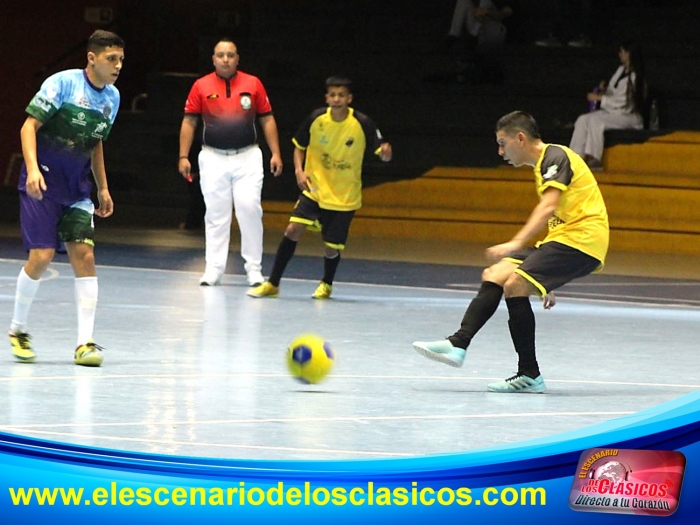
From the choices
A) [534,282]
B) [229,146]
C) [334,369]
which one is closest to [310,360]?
[334,369]

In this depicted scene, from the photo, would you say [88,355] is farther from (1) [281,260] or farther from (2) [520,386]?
(1) [281,260]

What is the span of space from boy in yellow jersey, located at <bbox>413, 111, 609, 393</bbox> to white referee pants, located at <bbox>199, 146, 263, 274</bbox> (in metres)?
5.12

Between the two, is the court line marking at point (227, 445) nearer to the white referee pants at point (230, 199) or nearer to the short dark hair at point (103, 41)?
the short dark hair at point (103, 41)

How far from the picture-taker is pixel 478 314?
8281mm

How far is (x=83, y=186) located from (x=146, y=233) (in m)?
10.7

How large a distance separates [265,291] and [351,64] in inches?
411

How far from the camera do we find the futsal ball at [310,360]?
26.0ft

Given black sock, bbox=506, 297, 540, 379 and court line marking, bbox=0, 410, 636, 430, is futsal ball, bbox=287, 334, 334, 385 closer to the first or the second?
court line marking, bbox=0, 410, 636, 430

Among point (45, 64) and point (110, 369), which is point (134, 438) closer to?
point (110, 369)

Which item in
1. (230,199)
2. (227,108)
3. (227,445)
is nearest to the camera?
(227,445)

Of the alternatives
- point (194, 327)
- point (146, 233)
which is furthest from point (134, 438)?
point (146, 233)

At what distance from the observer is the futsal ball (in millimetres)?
7930

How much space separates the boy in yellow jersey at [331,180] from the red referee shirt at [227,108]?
22.5 inches

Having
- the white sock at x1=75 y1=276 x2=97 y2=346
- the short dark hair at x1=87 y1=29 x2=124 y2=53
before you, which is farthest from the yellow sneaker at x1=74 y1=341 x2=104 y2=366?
the short dark hair at x1=87 y1=29 x2=124 y2=53
